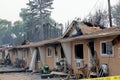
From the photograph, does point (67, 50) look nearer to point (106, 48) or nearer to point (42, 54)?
point (106, 48)

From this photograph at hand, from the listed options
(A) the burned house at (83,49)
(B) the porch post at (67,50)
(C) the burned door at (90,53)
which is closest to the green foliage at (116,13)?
(A) the burned house at (83,49)

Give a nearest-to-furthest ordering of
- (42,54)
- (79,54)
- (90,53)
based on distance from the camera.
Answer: (90,53) → (79,54) → (42,54)

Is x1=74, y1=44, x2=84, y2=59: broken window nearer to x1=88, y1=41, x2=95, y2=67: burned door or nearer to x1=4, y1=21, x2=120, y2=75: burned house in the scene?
x1=4, y1=21, x2=120, y2=75: burned house

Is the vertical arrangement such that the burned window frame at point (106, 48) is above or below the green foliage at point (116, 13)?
below

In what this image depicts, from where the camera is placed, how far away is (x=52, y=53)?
23.6 m

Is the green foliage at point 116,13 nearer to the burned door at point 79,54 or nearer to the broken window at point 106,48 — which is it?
the burned door at point 79,54

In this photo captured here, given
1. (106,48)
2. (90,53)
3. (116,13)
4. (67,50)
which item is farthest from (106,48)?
(116,13)

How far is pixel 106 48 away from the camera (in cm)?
1518

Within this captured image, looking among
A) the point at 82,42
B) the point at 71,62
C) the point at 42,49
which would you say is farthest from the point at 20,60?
the point at 82,42

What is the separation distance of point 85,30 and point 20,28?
6627 cm

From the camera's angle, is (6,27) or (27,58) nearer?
(27,58)

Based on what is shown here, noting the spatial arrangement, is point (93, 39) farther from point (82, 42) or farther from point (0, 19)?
point (0, 19)

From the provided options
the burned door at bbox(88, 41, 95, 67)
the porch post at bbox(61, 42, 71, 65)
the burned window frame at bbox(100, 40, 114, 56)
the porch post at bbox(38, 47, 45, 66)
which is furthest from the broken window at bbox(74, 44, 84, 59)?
the porch post at bbox(38, 47, 45, 66)

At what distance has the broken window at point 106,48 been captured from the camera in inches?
582
